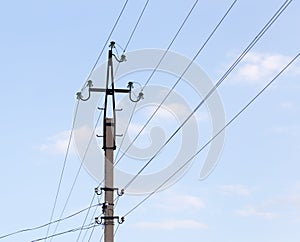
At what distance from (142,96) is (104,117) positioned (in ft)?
3.74

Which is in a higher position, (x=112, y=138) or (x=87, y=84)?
(x=87, y=84)

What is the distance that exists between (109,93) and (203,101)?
256 inches

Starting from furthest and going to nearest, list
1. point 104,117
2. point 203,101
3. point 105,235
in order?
point 104,117
point 105,235
point 203,101

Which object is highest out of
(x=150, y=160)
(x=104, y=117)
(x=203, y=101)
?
(x=104, y=117)

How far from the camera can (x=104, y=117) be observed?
24.2m

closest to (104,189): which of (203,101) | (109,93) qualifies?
(109,93)

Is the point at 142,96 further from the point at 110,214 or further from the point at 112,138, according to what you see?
the point at 110,214

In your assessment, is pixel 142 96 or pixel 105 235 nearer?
pixel 105 235

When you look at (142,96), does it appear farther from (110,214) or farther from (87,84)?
(110,214)

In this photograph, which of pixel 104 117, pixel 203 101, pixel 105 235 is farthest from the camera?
pixel 104 117

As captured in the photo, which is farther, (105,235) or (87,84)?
(87,84)

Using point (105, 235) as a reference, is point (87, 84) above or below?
above

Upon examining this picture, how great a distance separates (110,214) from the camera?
22969 millimetres

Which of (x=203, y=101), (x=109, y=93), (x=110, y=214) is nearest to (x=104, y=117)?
(x=109, y=93)
